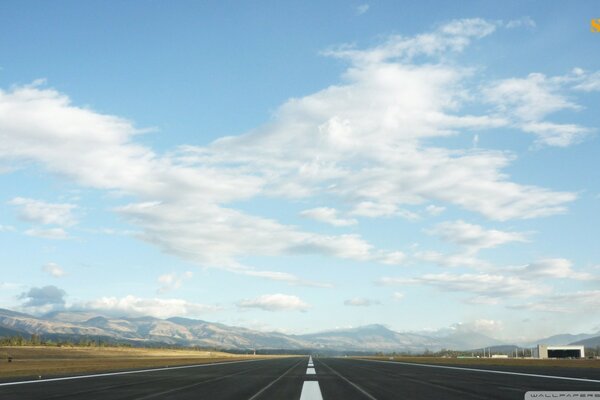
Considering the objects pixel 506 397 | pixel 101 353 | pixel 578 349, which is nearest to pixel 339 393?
pixel 506 397

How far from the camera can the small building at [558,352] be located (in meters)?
154

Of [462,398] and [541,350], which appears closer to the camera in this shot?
[462,398]

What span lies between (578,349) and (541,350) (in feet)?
46.7

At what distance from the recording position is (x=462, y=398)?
1897 centimetres

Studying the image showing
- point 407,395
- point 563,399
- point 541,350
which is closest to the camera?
point 563,399

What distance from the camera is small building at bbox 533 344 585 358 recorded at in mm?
154125

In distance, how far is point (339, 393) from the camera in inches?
834

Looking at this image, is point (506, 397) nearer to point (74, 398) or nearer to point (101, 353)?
point (74, 398)

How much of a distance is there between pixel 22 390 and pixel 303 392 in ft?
34.8

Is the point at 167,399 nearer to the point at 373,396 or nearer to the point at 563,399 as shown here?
the point at 373,396

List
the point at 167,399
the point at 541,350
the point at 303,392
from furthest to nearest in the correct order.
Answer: the point at 541,350
the point at 303,392
the point at 167,399

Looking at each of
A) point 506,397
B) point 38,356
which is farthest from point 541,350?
point 506,397

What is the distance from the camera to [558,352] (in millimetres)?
A: 159625

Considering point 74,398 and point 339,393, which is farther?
point 339,393
